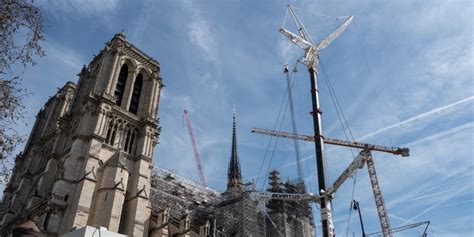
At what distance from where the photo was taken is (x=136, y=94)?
189 feet

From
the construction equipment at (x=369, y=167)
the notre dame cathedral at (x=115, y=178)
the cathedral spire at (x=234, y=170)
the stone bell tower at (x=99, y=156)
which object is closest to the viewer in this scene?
the stone bell tower at (x=99, y=156)

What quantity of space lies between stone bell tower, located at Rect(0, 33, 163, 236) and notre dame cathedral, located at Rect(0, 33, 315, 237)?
13 cm

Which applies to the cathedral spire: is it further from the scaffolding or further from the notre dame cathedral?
the notre dame cathedral

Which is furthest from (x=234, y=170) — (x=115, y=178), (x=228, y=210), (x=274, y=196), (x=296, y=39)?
(x=115, y=178)

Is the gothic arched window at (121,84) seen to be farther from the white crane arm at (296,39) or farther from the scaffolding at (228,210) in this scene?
the white crane arm at (296,39)

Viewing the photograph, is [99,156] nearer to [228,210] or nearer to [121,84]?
[121,84]

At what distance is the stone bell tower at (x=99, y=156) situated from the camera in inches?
1576

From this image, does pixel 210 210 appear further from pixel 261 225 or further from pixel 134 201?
pixel 134 201

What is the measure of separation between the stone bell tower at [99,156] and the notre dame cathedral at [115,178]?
0.42ft

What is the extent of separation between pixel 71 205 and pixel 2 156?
29.4m

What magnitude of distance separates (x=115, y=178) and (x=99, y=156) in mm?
4399

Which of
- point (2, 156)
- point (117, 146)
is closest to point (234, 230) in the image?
point (117, 146)

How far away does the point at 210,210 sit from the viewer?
66.1 metres

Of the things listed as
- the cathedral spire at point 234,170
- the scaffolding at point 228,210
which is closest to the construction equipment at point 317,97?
the scaffolding at point 228,210
